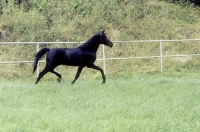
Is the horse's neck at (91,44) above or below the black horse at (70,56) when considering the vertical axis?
above

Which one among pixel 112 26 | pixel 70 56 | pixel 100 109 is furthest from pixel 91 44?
pixel 112 26

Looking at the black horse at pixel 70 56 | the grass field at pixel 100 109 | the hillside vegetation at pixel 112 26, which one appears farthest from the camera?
the hillside vegetation at pixel 112 26

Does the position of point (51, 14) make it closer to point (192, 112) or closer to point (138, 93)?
point (138, 93)

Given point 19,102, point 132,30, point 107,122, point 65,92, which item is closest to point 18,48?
point 132,30

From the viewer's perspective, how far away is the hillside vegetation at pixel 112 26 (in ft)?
60.4

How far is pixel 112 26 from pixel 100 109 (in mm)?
14289

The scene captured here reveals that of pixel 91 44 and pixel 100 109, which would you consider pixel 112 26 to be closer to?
pixel 91 44

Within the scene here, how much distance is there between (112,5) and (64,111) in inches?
644

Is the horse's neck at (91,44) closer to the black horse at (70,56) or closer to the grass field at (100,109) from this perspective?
the black horse at (70,56)

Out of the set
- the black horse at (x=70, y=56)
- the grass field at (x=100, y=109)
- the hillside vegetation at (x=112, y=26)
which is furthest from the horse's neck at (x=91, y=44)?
the hillside vegetation at (x=112, y=26)

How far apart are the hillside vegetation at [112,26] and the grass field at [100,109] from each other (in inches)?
262

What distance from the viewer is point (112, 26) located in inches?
856

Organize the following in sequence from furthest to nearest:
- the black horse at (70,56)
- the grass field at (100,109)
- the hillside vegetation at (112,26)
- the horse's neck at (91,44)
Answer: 1. the hillside vegetation at (112,26)
2. the horse's neck at (91,44)
3. the black horse at (70,56)
4. the grass field at (100,109)

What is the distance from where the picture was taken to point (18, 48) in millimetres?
17672
